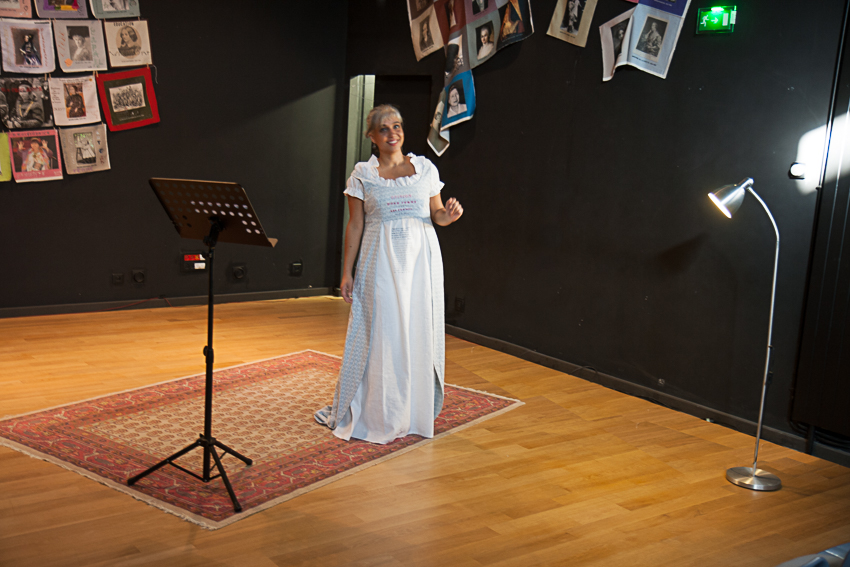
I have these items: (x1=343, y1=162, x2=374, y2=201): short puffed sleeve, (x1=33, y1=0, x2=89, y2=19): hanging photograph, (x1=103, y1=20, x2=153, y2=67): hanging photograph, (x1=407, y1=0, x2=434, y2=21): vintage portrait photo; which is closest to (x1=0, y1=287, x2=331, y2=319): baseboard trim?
(x1=103, y1=20, x2=153, y2=67): hanging photograph

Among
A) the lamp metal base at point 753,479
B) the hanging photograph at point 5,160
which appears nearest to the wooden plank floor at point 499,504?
the lamp metal base at point 753,479

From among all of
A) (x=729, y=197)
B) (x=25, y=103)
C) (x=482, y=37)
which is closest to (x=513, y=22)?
(x=482, y=37)

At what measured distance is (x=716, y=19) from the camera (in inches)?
156

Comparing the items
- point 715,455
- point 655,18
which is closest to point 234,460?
point 715,455

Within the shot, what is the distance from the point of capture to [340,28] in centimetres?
703

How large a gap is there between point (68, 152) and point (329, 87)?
246cm

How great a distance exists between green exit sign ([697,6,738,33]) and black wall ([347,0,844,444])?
0.04 meters

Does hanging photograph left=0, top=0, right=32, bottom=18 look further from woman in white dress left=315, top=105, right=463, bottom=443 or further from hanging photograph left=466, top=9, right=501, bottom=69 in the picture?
woman in white dress left=315, top=105, right=463, bottom=443

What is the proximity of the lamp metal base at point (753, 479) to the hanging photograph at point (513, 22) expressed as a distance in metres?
3.26

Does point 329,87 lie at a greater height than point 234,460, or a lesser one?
greater

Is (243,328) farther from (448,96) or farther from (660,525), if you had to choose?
(660,525)

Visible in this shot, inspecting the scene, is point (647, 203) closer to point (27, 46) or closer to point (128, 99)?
point (128, 99)

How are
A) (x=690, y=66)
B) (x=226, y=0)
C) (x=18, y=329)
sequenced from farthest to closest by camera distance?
(x=226, y=0), (x=18, y=329), (x=690, y=66)

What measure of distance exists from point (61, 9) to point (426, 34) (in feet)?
9.21
